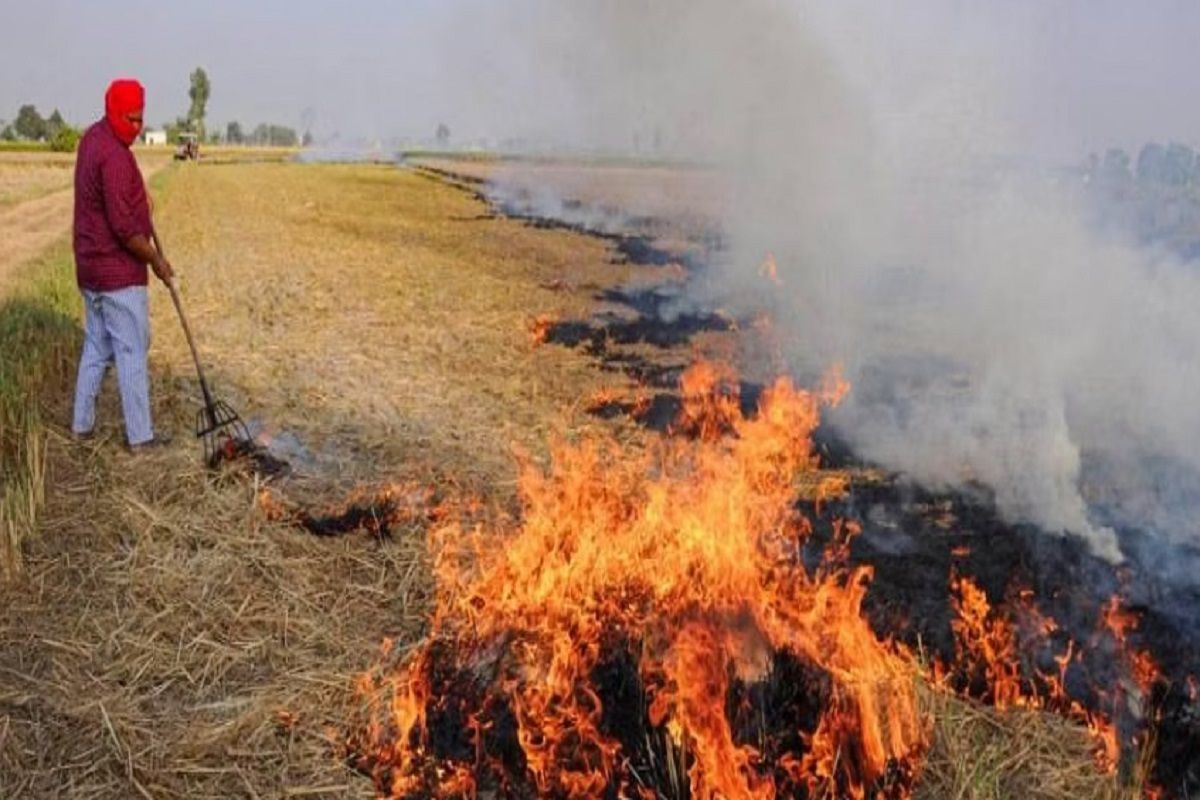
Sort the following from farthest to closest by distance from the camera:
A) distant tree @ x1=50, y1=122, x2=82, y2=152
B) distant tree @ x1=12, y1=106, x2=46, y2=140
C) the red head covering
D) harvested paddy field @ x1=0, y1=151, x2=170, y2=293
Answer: distant tree @ x1=12, y1=106, x2=46, y2=140 → distant tree @ x1=50, y1=122, x2=82, y2=152 → harvested paddy field @ x1=0, y1=151, x2=170, y2=293 → the red head covering

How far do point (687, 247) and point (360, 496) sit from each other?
16.7m

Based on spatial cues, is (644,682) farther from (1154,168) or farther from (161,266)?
(1154,168)

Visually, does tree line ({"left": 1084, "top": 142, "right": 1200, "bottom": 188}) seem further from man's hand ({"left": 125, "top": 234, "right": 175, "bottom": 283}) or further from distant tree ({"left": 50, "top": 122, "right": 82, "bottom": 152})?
distant tree ({"left": 50, "top": 122, "right": 82, "bottom": 152})

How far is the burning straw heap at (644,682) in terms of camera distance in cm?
373

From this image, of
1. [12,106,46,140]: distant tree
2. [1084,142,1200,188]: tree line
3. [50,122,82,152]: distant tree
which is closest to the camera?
Answer: [1084,142,1200,188]: tree line

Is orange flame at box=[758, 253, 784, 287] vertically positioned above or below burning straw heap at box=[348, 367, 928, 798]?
above

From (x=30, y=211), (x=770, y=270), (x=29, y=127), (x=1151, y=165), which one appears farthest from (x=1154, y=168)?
(x=29, y=127)

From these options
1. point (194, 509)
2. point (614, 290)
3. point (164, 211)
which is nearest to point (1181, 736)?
point (194, 509)

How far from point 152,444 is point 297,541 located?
1788mm

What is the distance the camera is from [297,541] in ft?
18.3

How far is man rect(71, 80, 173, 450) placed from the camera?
616 cm

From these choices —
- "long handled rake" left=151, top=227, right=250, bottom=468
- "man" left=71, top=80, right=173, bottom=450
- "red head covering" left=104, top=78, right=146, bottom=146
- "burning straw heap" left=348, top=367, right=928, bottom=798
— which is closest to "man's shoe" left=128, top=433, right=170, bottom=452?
"man" left=71, top=80, right=173, bottom=450

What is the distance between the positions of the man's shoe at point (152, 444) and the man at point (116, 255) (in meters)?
0.01

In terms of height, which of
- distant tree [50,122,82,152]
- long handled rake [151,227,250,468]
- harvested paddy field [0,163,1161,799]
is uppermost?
distant tree [50,122,82,152]
